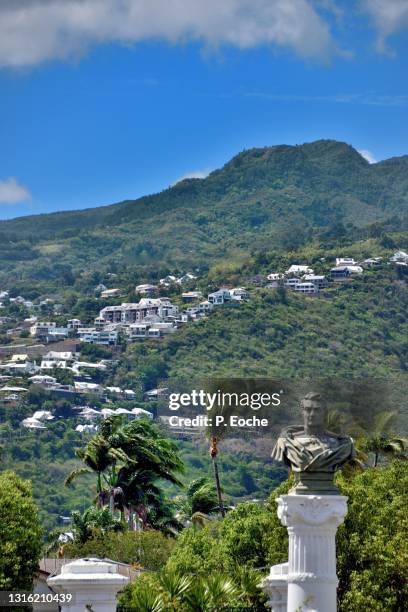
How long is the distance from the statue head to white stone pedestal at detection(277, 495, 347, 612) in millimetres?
1307

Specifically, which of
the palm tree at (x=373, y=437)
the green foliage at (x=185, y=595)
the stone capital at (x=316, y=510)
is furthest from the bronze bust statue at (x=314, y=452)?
the palm tree at (x=373, y=437)

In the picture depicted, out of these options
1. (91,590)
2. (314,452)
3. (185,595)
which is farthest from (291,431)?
(185,595)

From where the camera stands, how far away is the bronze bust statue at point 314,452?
2812 cm

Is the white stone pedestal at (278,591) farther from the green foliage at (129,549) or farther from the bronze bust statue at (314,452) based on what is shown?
the green foliage at (129,549)

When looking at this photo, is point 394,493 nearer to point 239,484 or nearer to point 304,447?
point 304,447

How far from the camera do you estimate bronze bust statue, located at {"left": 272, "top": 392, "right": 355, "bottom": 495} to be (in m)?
28.1

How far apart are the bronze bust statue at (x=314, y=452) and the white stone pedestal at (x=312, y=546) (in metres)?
0.37

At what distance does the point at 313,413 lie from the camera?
1125 inches

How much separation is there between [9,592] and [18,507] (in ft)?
22.8

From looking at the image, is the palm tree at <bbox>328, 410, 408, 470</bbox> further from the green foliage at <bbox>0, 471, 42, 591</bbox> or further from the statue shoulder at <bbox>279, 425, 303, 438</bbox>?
the statue shoulder at <bbox>279, 425, 303, 438</bbox>

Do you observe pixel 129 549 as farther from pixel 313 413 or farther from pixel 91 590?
pixel 313 413

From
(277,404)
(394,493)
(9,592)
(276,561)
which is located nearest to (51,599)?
(9,592)

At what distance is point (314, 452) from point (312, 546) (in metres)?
1.49

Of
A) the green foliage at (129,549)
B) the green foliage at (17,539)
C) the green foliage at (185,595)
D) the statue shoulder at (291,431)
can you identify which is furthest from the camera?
the green foliage at (129,549)
